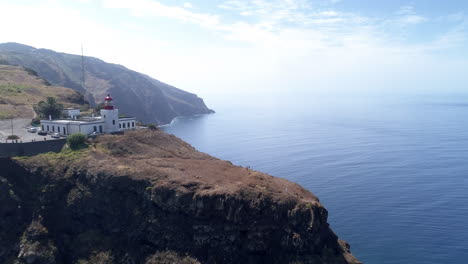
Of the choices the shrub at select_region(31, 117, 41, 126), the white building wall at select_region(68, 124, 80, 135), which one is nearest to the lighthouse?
the white building wall at select_region(68, 124, 80, 135)

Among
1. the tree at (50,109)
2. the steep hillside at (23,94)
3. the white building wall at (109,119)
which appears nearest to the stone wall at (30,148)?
the white building wall at (109,119)

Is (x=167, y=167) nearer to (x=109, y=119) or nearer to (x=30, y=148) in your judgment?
(x=109, y=119)

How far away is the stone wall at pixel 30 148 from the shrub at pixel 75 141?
2.45 metres

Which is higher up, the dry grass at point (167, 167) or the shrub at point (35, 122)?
the shrub at point (35, 122)

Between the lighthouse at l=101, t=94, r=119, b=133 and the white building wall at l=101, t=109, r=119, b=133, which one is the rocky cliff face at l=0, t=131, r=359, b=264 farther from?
the lighthouse at l=101, t=94, r=119, b=133

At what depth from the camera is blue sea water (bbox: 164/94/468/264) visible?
5475 cm

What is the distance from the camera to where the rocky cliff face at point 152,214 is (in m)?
41.9

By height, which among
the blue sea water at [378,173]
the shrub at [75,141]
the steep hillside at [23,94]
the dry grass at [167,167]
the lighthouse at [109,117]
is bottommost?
the blue sea water at [378,173]

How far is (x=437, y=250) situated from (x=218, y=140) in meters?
92.4

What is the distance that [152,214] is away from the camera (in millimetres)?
45906

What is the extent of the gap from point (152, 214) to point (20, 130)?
39790mm

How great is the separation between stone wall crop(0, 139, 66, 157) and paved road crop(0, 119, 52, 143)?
3.87 m

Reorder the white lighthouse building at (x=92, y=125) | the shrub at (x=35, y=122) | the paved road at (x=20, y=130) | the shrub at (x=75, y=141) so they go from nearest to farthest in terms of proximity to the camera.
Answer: the shrub at (x=75, y=141) → the paved road at (x=20, y=130) → the white lighthouse building at (x=92, y=125) → the shrub at (x=35, y=122)

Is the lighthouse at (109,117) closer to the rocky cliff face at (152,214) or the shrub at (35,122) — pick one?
the rocky cliff face at (152,214)
